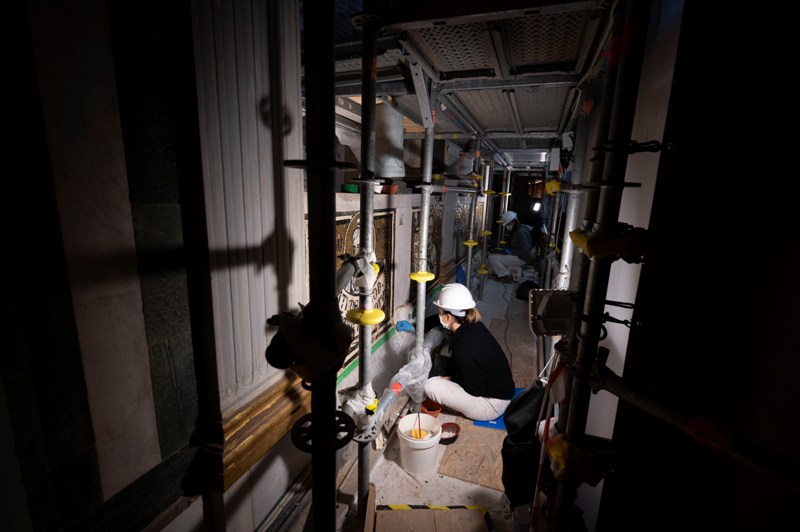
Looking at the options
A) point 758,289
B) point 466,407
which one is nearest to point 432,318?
point 466,407

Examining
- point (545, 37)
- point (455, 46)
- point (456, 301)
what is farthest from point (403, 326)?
point (545, 37)

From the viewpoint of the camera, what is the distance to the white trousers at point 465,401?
3262mm

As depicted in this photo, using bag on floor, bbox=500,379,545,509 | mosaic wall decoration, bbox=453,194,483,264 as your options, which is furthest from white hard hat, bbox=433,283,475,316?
mosaic wall decoration, bbox=453,194,483,264

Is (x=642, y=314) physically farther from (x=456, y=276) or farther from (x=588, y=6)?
(x=456, y=276)

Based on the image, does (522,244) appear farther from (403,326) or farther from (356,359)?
(356,359)

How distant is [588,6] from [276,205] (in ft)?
5.54

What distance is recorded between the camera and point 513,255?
34.7ft

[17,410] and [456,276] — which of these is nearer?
[17,410]

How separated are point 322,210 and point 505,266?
9168 millimetres

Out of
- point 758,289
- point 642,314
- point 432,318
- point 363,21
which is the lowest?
point 432,318

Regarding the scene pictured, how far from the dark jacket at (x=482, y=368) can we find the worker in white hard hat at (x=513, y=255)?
617 centimetres

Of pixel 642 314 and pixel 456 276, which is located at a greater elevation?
pixel 642 314

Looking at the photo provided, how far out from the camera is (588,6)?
1533 millimetres

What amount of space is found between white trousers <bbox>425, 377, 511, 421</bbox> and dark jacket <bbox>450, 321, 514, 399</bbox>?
0.06 m
